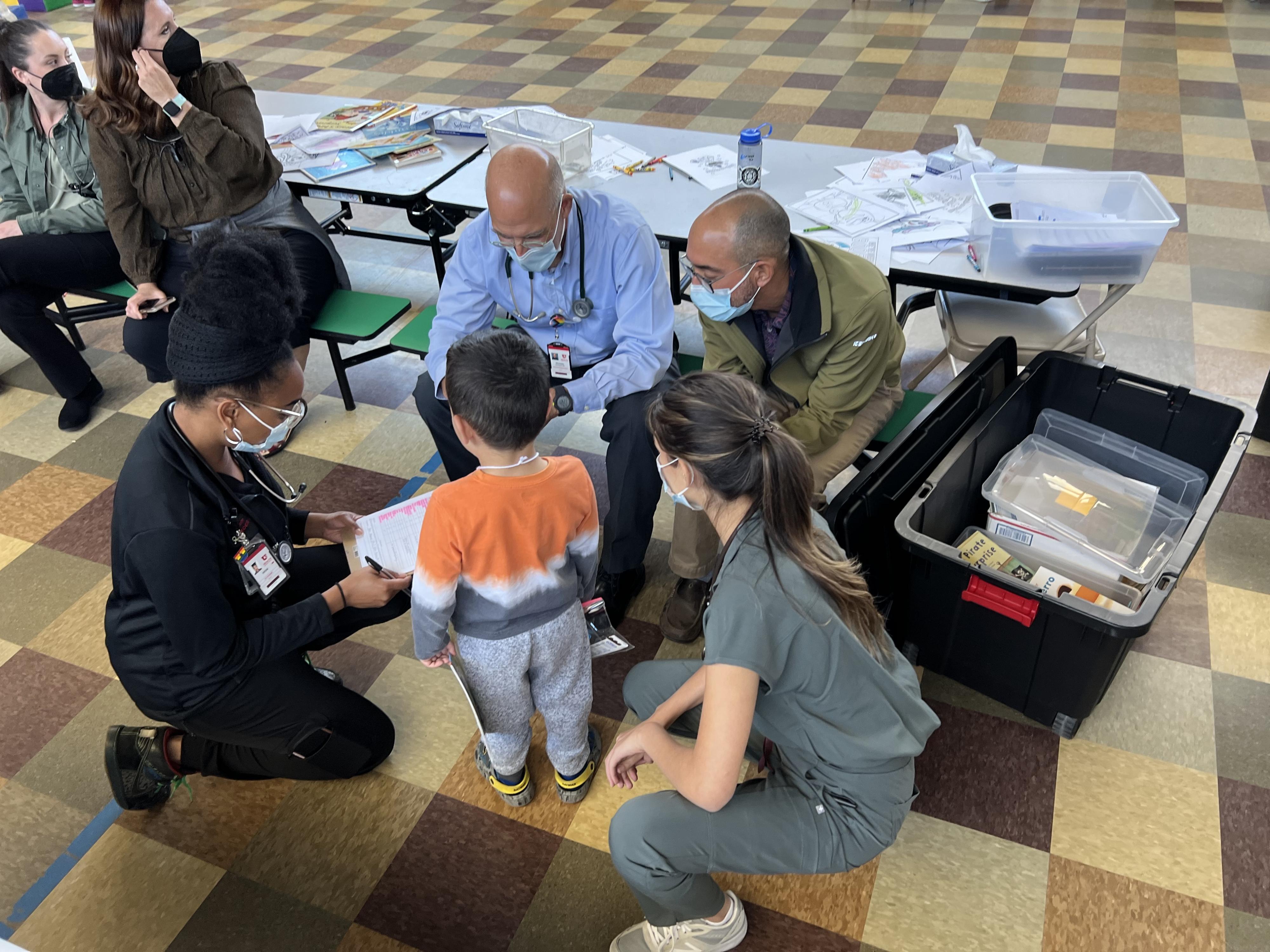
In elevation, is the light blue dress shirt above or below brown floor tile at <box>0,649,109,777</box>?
above

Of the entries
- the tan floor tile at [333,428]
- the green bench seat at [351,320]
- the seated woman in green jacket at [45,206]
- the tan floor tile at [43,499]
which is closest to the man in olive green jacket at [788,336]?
the green bench seat at [351,320]

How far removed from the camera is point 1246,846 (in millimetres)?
2111

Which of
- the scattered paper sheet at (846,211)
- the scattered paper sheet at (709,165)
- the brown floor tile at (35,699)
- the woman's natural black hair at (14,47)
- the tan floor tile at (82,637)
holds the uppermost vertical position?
the woman's natural black hair at (14,47)

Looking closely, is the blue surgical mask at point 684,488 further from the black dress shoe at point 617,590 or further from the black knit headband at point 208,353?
the black dress shoe at point 617,590

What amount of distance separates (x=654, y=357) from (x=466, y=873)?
1.60 m

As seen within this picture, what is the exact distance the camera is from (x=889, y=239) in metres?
2.98

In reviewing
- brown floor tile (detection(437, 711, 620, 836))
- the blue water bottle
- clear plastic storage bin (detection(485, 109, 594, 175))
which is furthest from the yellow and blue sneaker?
clear plastic storage bin (detection(485, 109, 594, 175))

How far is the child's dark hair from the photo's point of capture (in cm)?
175

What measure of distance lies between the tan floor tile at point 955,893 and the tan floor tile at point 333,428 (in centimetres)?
261

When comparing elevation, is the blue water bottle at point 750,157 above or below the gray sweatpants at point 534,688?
above

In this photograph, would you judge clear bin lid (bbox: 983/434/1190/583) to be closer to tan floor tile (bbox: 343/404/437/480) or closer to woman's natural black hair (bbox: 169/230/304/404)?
woman's natural black hair (bbox: 169/230/304/404)

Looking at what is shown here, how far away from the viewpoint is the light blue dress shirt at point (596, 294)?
2.74 m

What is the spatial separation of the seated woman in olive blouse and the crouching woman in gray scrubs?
2.01 meters

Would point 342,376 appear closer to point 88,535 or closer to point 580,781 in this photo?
point 88,535
